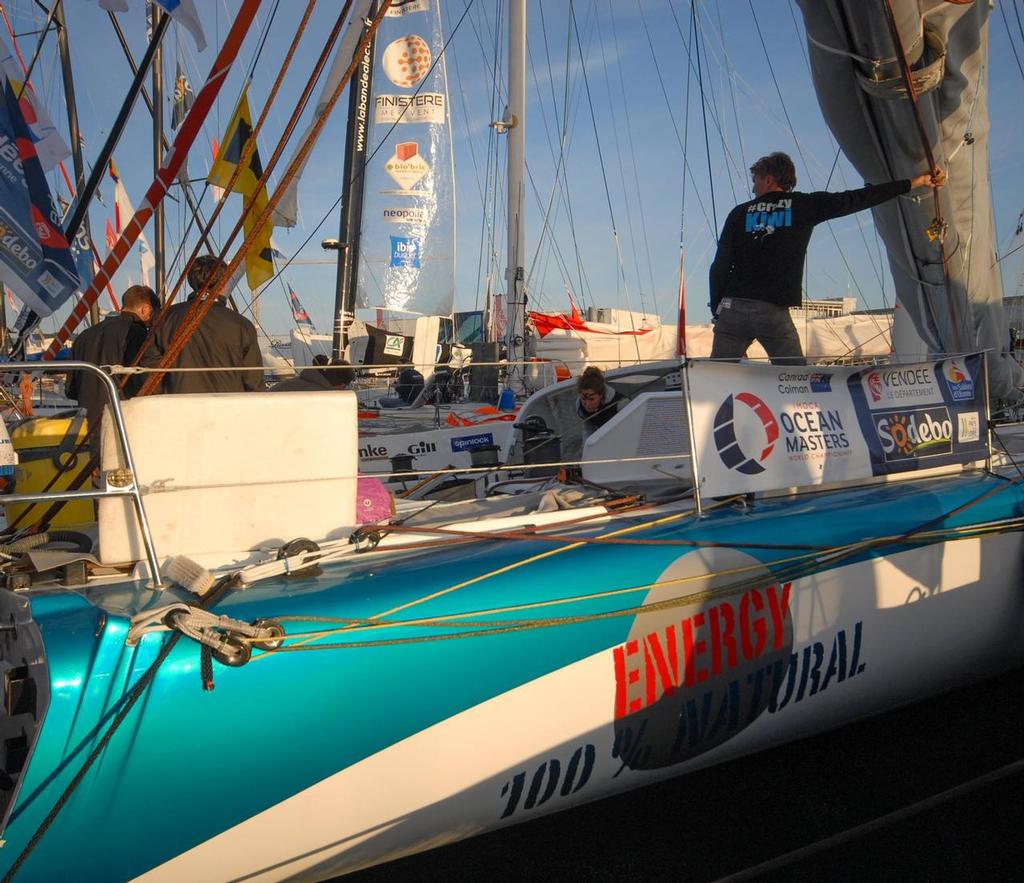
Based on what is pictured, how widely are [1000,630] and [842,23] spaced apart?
2.74m

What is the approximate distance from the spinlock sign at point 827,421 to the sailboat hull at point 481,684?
15cm

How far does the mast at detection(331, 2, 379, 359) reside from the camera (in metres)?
9.13

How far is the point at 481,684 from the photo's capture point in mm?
2334

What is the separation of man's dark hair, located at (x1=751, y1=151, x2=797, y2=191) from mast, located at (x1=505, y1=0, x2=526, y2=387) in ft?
20.5

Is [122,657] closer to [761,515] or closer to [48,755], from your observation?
[48,755]

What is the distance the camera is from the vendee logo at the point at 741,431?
3.00 metres

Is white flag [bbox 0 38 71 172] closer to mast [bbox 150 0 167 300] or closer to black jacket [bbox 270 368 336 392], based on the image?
mast [bbox 150 0 167 300]

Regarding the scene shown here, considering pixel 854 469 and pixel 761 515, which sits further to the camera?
pixel 854 469

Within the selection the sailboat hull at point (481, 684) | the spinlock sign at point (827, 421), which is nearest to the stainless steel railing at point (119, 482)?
the sailboat hull at point (481, 684)

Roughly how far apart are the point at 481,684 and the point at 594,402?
244cm

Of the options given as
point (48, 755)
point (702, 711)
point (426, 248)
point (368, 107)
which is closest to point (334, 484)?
point (48, 755)

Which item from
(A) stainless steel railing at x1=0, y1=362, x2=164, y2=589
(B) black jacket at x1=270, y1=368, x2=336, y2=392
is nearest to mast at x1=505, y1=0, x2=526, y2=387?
(B) black jacket at x1=270, y1=368, x2=336, y2=392

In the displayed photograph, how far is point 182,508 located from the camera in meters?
2.38

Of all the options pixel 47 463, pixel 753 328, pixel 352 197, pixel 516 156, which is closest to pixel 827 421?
pixel 753 328
